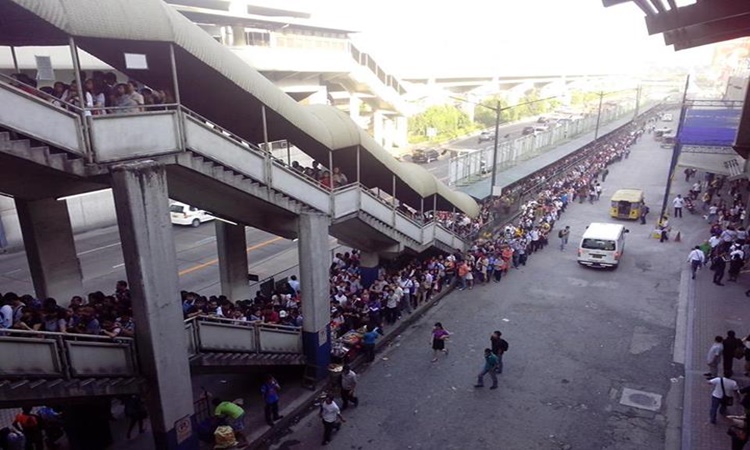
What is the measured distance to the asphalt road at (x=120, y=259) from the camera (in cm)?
2220

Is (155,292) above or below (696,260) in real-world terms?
above

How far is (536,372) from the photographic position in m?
15.0

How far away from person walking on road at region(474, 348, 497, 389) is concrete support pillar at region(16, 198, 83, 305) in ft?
34.9

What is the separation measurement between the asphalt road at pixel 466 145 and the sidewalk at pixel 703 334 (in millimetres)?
19783

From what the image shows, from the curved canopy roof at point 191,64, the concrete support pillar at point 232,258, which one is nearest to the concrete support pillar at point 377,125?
the curved canopy roof at point 191,64

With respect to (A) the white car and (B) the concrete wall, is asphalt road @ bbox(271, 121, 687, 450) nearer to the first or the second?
(A) the white car

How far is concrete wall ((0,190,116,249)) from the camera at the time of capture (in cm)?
2656

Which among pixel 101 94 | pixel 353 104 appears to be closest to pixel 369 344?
pixel 101 94

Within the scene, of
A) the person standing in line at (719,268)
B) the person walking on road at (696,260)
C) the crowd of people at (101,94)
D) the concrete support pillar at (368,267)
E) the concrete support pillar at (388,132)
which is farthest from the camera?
the concrete support pillar at (388,132)

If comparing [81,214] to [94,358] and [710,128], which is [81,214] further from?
[710,128]

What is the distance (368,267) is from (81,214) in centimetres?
1966

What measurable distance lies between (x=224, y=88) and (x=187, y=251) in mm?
17392

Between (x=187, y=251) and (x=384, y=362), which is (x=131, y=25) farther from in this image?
(x=187, y=251)

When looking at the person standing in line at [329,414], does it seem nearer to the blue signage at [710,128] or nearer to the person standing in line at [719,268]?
the person standing in line at [719,268]
